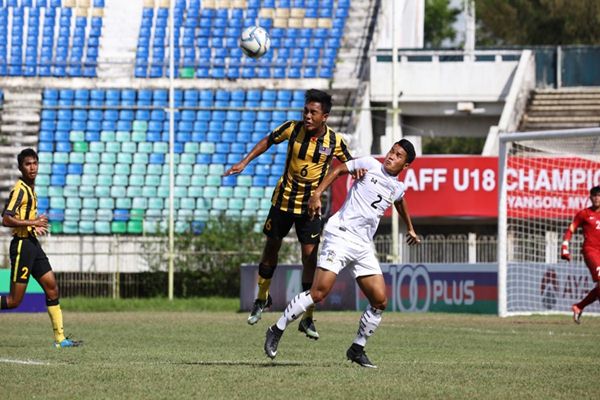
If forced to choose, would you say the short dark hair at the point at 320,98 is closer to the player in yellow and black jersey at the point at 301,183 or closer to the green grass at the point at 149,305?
the player in yellow and black jersey at the point at 301,183

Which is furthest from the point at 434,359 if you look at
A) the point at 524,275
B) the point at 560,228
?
the point at 560,228

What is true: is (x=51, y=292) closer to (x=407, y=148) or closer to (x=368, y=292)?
(x=368, y=292)

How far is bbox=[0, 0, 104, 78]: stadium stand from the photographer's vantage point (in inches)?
1553

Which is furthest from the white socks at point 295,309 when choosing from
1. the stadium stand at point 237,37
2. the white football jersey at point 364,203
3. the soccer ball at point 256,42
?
the stadium stand at point 237,37

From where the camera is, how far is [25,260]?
1516 cm

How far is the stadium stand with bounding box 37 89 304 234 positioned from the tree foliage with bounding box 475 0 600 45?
19966mm

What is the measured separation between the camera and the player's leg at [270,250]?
45.2 ft

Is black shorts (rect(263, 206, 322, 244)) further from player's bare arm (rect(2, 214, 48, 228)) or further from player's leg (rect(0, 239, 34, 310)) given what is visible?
player's leg (rect(0, 239, 34, 310))

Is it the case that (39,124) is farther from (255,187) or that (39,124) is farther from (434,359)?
(434,359)

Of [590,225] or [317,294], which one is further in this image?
[590,225]

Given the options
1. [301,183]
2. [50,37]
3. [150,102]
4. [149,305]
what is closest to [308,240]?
[301,183]

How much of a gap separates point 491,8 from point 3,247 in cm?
3179

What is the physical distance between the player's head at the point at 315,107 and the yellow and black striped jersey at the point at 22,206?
13.0ft

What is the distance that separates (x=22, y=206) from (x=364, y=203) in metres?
4.86
